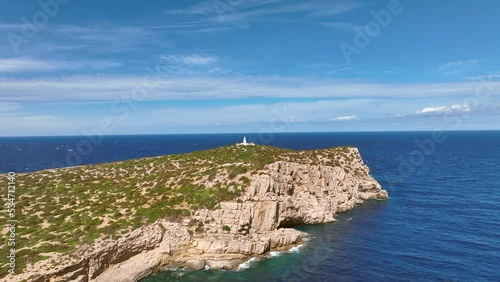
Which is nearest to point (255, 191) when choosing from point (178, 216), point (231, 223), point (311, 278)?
point (231, 223)

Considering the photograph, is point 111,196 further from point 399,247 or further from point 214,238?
point 399,247

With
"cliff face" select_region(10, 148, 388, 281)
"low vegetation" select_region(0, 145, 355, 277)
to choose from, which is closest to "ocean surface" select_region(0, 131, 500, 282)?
"cliff face" select_region(10, 148, 388, 281)

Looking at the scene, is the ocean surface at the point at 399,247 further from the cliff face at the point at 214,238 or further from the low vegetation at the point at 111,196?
the low vegetation at the point at 111,196

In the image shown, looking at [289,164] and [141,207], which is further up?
[289,164]

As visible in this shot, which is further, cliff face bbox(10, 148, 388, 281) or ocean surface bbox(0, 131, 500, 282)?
ocean surface bbox(0, 131, 500, 282)

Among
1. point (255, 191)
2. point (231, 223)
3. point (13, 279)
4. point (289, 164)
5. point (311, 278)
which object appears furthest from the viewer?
point (289, 164)

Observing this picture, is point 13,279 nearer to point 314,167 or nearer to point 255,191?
point 255,191

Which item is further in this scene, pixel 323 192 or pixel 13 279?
pixel 323 192

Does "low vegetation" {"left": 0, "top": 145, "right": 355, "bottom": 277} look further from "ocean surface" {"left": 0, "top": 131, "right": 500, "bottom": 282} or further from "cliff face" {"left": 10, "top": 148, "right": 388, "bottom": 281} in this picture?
"ocean surface" {"left": 0, "top": 131, "right": 500, "bottom": 282}
